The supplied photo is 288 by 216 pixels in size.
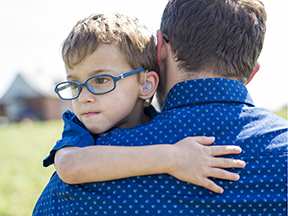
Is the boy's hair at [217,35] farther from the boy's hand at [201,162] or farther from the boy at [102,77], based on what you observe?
the boy's hand at [201,162]

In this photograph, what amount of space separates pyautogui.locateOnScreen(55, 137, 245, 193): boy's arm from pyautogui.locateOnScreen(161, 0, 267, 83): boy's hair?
1.66ft

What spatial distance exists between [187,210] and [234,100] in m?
0.63

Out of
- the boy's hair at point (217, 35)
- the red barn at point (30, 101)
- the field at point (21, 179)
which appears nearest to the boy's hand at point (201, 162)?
the boy's hair at point (217, 35)

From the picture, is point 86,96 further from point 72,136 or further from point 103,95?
point 72,136

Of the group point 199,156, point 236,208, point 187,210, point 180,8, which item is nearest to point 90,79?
point 180,8

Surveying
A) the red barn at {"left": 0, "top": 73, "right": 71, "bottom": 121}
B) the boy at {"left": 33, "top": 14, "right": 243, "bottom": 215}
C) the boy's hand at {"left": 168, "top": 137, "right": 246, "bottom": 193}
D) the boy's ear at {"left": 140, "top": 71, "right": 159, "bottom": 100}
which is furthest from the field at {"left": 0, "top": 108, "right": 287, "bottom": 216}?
the red barn at {"left": 0, "top": 73, "right": 71, "bottom": 121}

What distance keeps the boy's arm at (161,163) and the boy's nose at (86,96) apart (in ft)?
1.64

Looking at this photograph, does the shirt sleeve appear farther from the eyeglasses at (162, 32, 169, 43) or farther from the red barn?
the red barn

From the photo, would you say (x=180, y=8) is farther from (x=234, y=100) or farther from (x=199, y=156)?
(x=199, y=156)

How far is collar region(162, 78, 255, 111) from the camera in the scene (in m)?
1.64

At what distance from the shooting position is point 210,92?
1649mm

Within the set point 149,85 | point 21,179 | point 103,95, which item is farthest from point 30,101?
point 103,95

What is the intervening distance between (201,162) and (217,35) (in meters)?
0.74

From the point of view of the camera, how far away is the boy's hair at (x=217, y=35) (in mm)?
1731
